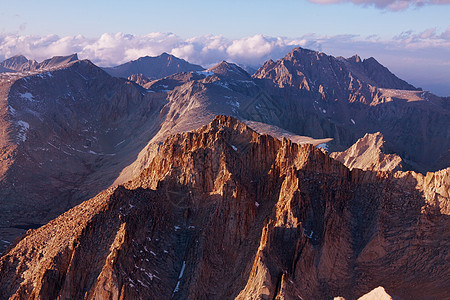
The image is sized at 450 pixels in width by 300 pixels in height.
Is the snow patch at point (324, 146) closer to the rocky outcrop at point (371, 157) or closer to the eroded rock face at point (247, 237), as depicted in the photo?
the rocky outcrop at point (371, 157)

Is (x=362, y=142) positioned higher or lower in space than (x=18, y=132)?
higher

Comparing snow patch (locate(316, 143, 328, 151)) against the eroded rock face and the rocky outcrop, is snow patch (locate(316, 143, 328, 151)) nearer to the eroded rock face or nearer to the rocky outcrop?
the rocky outcrop

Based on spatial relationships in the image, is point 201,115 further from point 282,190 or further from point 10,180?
point 282,190

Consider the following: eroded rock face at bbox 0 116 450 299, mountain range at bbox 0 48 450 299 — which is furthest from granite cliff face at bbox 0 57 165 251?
eroded rock face at bbox 0 116 450 299

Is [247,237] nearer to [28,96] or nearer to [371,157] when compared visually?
[371,157]

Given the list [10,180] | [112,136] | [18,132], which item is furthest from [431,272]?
[112,136]
